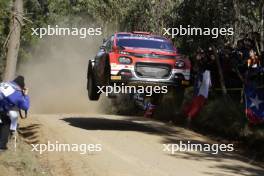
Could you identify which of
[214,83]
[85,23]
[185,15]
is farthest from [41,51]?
[214,83]

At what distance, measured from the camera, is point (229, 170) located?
38.3 feet

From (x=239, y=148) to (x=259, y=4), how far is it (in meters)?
4.80

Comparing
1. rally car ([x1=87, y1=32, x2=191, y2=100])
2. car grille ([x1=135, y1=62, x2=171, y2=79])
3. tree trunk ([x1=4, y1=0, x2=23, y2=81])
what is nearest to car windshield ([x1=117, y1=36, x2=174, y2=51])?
rally car ([x1=87, y1=32, x2=191, y2=100])

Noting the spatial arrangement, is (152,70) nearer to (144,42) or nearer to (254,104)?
(144,42)

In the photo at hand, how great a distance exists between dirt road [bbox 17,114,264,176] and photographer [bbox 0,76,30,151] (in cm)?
103

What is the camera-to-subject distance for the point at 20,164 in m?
11.1

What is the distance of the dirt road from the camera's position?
36.8ft
